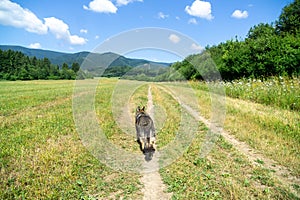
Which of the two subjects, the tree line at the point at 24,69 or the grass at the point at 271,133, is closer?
the grass at the point at 271,133

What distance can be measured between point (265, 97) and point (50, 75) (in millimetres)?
99768

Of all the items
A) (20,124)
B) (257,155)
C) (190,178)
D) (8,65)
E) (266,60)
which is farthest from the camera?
(8,65)

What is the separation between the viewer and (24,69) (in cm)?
9269

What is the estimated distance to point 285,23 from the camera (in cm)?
5356

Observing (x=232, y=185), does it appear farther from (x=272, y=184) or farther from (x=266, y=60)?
(x=266, y=60)

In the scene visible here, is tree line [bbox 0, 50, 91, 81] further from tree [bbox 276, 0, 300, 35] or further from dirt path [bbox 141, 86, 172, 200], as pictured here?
dirt path [bbox 141, 86, 172, 200]

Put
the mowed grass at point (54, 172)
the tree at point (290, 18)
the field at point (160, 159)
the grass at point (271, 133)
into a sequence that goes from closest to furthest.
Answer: the mowed grass at point (54, 172)
the field at point (160, 159)
the grass at point (271, 133)
the tree at point (290, 18)

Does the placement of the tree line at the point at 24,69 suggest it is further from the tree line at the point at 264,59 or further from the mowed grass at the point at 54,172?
the mowed grass at the point at 54,172

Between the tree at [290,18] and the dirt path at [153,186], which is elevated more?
the tree at [290,18]

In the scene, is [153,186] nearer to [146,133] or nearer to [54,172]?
[146,133]

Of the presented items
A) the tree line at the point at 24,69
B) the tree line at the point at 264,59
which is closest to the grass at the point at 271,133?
the tree line at the point at 264,59

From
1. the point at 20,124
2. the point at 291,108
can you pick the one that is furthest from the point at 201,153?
the point at 291,108

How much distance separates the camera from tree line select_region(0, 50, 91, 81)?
91125mm

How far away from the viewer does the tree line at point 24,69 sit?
91125 mm
